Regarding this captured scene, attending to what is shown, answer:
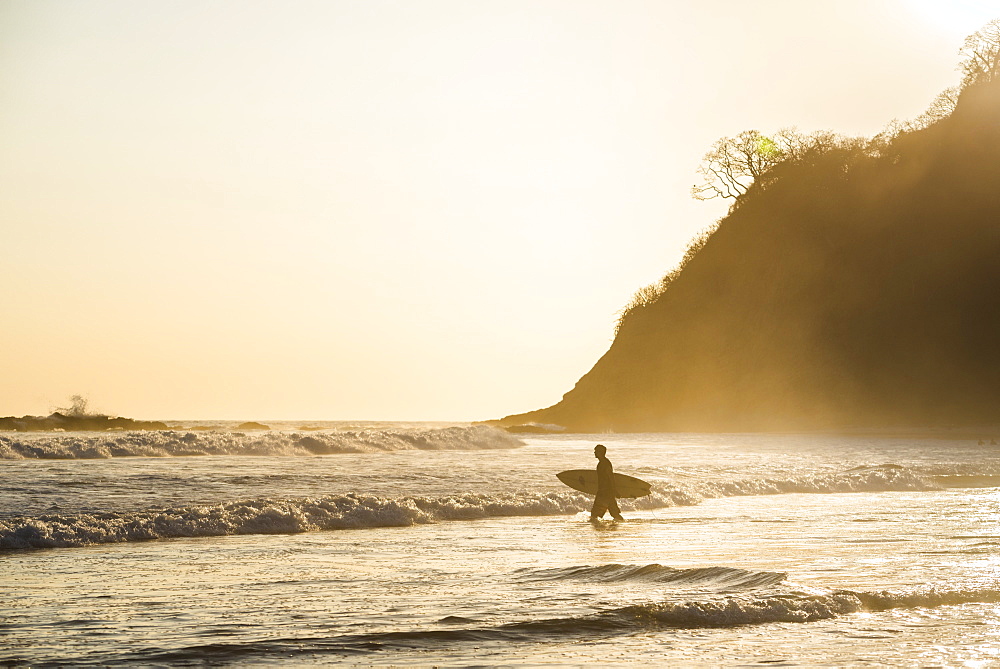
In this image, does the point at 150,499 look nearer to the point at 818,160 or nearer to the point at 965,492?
the point at 965,492

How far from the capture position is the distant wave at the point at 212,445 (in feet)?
128

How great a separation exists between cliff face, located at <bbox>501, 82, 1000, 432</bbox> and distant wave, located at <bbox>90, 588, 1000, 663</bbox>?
64.5 meters

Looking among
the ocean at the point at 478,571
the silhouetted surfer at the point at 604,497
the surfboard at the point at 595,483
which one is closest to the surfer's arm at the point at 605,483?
the silhouetted surfer at the point at 604,497

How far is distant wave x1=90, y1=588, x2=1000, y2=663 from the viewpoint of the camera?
344 inches

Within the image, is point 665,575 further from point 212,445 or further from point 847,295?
point 847,295

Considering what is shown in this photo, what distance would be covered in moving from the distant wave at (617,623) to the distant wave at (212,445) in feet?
106

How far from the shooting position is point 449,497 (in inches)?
917

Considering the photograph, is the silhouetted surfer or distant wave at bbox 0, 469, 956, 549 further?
the silhouetted surfer

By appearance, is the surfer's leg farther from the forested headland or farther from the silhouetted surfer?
the forested headland

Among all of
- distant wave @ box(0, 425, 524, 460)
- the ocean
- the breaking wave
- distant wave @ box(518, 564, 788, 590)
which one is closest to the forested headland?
distant wave @ box(0, 425, 524, 460)

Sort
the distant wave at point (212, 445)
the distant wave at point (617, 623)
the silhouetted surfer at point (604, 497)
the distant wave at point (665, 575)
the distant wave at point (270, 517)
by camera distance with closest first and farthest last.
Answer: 1. the distant wave at point (617, 623)
2. the distant wave at point (665, 575)
3. the distant wave at point (270, 517)
4. the silhouetted surfer at point (604, 497)
5. the distant wave at point (212, 445)

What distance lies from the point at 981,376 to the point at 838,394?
396 inches

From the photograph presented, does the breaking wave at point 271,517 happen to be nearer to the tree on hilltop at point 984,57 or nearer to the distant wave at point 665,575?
the distant wave at point 665,575

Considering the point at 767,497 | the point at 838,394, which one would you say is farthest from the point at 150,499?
the point at 838,394
